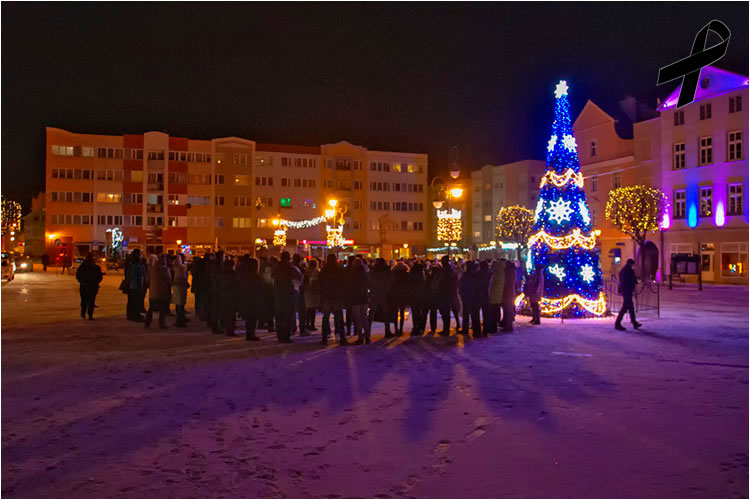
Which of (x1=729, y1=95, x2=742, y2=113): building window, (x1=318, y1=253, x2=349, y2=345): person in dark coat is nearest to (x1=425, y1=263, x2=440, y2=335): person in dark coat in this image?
(x1=318, y1=253, x2=349, y2=345): person in dark coat

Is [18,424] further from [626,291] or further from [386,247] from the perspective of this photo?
[386,247]

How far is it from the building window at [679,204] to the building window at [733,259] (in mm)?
4262

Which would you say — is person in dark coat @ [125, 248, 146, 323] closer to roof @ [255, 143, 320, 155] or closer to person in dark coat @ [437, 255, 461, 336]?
person in dark coat @ [437, 255, 461, 336]

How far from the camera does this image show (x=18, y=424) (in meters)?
6.44

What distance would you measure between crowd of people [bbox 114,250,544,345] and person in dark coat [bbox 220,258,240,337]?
20 millimetres

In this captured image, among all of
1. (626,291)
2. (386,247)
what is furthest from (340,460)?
(386,247)

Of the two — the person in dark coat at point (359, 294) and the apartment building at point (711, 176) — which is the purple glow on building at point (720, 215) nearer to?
the apartment building at point (711, 176)

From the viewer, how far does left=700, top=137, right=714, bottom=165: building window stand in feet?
138

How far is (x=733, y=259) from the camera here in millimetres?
40094

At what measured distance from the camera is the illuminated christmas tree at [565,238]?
1752 cm

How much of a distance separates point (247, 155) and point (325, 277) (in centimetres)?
6248

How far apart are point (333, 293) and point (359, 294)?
1.62ft

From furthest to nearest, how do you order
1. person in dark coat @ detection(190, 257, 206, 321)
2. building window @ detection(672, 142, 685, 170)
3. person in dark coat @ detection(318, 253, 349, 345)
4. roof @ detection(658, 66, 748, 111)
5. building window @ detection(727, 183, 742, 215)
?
building window @ detection(672, 142, 685, 170), building window @ detection(727, 183, 742, 215), roof @ detection(658, 66, 748, 111), person in dark coat @ detection(190, 257, 206, 321), person in dark coat @ detection(318, 253, 349, 345)

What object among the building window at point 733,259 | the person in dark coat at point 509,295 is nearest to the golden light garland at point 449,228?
the person in dark coat at point 509,295
